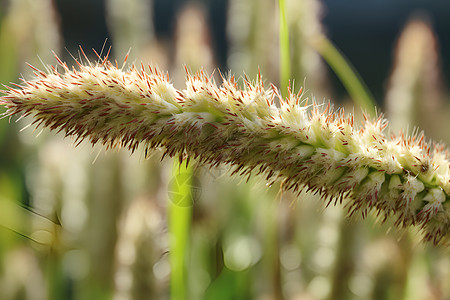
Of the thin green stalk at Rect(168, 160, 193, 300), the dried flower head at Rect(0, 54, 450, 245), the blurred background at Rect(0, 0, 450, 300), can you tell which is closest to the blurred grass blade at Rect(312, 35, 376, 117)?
the blurred background at Rect(0, 0, 450, 300)

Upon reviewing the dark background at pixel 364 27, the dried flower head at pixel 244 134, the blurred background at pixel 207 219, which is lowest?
the dried flower head at pixel 244 134

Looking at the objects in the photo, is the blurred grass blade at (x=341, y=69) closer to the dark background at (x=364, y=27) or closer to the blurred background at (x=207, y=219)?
the blurred background at (x=207, y=219)

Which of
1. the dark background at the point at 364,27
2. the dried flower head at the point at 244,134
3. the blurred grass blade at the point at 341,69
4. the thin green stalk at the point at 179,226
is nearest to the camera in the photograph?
the dried flower head at the point at 244,134

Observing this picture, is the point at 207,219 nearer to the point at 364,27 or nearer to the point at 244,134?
the point at 244,134

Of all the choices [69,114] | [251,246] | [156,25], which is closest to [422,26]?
[251,246]

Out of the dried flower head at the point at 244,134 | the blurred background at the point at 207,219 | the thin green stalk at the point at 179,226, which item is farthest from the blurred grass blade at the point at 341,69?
the dried flower head at the point at 244,134

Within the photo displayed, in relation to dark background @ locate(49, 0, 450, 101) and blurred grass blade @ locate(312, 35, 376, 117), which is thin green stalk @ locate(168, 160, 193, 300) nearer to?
blurred grass blade @ locate(312, 35, 376, 117)
